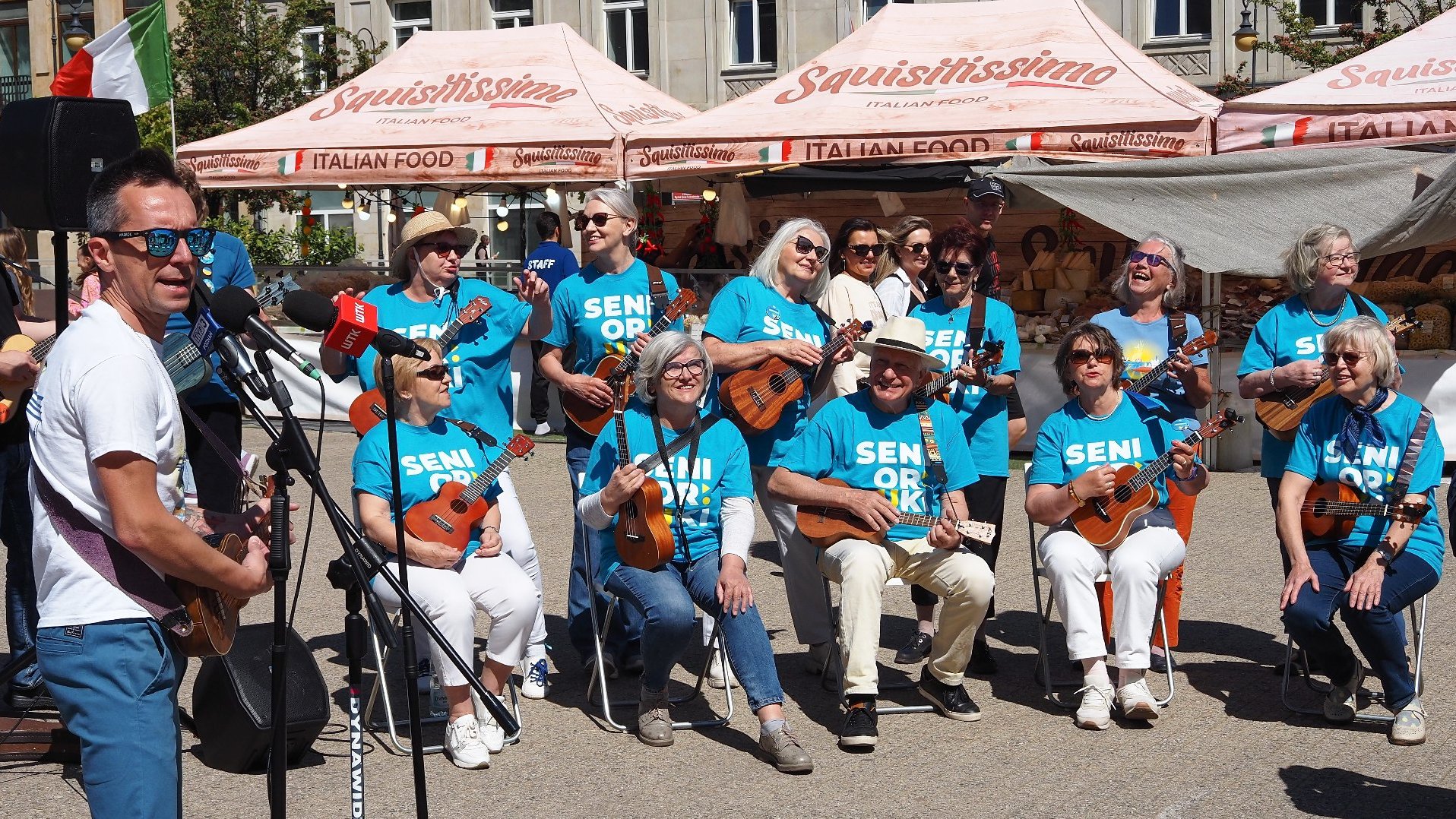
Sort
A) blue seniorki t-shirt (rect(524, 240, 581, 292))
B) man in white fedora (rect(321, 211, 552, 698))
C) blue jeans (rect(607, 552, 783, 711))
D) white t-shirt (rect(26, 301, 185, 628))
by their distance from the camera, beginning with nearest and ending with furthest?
white t-shirt (rect(26, 301, 185, 628)) < blue jeans (rect(607, 552, 783, 711)) < man in white fedora (rect(321, 211, 552, 698)) < blue seniorki t-shirt (rect(524, 240, 581, 292))

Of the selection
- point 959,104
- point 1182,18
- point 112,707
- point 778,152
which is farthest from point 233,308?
point 1182,18

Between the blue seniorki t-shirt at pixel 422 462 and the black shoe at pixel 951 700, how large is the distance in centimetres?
170

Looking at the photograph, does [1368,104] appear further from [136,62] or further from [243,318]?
[136,62]

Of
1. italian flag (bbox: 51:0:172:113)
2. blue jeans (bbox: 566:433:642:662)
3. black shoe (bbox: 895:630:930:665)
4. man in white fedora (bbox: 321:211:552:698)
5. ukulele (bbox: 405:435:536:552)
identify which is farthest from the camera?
italian flag (bbox: 51:0:172:113)

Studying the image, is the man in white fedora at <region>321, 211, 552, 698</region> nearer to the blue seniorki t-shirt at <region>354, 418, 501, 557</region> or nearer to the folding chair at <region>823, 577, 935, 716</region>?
the blue seniorki t-shirt at <region>354, 418, 501, 557</region>

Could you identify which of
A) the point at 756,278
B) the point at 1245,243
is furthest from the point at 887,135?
the point at 756,278

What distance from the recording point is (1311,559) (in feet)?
17.6

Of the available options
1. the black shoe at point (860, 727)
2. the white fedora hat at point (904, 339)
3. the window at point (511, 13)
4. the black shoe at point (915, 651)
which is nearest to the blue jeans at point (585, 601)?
the black shoe at point (860, 727)

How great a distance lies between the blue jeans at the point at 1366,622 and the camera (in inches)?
201

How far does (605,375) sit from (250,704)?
6.90 feet

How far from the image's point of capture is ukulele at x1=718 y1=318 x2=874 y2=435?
597 centimetres

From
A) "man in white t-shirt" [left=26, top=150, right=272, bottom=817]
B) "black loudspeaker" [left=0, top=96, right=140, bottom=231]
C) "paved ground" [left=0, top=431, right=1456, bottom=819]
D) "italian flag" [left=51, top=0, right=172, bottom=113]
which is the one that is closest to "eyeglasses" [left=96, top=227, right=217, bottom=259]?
"man in white t-shirt" [left=26, top=150, right=272, bottom=817]

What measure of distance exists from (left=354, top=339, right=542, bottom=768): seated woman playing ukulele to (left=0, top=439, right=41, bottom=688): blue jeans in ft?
3.70

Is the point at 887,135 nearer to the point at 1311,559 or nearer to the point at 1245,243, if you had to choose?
the point at 1245,243
